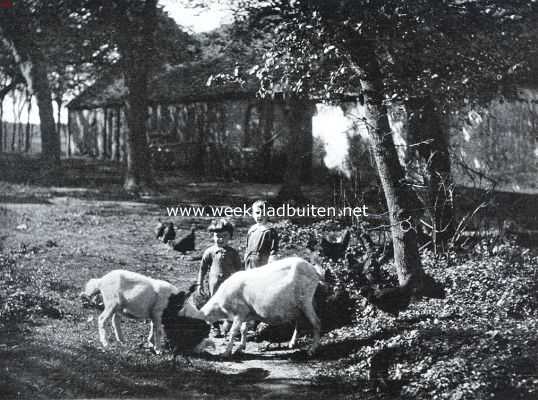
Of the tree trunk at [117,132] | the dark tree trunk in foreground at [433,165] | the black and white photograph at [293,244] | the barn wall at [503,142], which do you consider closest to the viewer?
the black and white photograph at [293,244]

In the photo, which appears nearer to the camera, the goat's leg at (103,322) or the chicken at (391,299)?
the goat's leg at (103,322)

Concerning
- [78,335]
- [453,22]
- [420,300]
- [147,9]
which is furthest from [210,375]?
[147,9]

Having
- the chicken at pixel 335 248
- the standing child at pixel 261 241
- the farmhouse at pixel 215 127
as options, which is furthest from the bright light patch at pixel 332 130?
the standing child at pixel 261 241

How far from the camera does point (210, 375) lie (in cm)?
603

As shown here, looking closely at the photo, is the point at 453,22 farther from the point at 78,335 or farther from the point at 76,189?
the point at 76,189

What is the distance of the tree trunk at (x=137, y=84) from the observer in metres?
13.8

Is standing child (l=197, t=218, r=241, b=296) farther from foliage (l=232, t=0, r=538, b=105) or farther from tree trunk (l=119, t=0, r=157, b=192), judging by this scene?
tree trunk (l=119, t=0, r=157, b=192)

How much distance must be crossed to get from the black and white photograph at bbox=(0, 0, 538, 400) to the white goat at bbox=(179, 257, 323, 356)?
22 mm

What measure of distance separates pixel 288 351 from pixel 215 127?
15.7 meters

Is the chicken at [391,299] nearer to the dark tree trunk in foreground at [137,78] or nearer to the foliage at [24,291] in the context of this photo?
the foliage at [24,291]

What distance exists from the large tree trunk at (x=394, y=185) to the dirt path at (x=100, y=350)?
7.44ft

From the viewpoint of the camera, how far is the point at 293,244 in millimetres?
9688

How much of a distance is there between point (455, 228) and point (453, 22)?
12.6ft

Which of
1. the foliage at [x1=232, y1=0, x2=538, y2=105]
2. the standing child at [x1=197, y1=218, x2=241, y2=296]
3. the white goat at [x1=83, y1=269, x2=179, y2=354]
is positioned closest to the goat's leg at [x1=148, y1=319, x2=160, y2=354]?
the white goat at [x1=83, y1=269, x2=179, y2=354]
